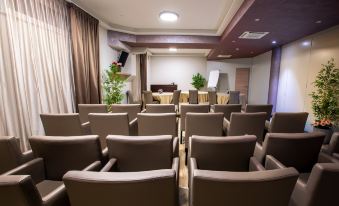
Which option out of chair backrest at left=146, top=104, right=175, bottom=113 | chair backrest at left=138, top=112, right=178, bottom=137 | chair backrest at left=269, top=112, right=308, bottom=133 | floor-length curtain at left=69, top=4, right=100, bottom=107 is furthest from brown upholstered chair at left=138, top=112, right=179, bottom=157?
floor-length curtain at left=69, top=4, right=100, bottom=107

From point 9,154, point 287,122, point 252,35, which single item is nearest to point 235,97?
point 252,35

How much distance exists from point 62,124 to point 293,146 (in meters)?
2.75

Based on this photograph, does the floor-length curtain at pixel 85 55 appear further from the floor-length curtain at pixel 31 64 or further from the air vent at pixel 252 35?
the air vent at pixel 252 35

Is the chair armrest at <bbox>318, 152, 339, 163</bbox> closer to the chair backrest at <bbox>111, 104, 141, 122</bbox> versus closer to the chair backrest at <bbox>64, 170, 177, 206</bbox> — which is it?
the chair backrest at <bbox>64, 170, 177, 206</bbox>

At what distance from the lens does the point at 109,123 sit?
8.30 feet

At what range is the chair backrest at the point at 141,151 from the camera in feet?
4.75

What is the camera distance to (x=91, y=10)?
14.0 feet

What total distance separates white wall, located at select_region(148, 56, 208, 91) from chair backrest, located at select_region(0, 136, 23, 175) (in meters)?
9.21

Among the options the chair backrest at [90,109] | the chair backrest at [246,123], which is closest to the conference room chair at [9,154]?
the chair backrest at [90,109]

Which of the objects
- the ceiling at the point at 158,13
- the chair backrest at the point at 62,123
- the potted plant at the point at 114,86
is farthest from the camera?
the potted plant at the point at 114,86

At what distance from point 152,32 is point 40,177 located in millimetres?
5313

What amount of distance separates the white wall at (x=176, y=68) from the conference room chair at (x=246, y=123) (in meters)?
8.12

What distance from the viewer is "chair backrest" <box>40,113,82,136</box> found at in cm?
241

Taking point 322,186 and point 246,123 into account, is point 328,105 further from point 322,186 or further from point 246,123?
point 322,186
